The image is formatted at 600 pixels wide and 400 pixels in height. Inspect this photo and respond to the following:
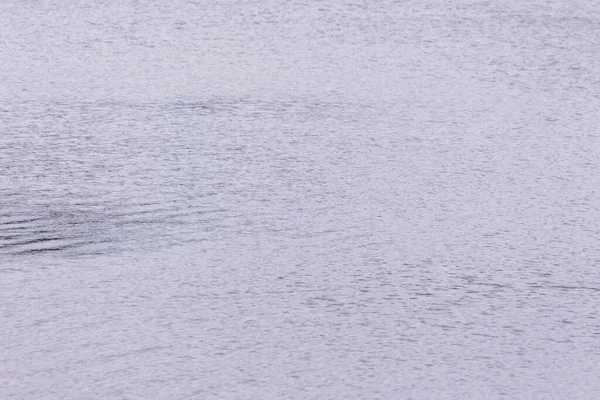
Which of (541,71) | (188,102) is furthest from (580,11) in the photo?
(188,102)

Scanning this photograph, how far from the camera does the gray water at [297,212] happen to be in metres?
3.98

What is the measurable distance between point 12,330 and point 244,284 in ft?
3.08

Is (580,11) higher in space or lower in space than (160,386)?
higher

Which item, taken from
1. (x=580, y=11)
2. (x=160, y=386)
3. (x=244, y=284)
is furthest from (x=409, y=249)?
(x=580, y=11)

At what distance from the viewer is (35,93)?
25.0 feet

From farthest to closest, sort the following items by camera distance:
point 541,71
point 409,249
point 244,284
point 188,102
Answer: point 541,71
point 188,102
point 409,249
point 244,284

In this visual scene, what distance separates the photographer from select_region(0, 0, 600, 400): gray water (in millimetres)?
3984

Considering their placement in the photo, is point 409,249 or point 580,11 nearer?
point 409,249

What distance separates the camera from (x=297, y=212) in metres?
5.57

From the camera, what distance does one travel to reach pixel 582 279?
15.8 feet

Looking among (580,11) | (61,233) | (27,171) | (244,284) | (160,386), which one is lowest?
(160,386)

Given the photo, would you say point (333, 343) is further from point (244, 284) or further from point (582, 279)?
point (582, 279)

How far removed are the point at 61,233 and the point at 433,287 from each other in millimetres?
1643

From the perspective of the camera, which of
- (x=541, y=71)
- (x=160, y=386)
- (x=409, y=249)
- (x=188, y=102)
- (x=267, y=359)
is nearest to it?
(x=160, y=386)
